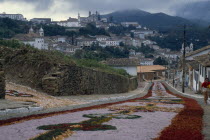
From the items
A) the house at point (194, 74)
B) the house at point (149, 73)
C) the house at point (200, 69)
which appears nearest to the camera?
the house at point (200, 69)

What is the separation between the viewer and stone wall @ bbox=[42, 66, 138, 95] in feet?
81.3

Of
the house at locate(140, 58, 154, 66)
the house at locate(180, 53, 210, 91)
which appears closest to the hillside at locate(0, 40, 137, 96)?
the house at locate(180, 53, 210, 91)

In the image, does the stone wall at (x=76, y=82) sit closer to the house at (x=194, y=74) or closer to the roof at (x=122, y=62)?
the house at (x=194, y=74)

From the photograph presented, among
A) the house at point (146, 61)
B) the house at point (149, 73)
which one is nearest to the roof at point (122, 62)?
the house at point (149, 73)

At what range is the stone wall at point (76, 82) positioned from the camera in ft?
81.3

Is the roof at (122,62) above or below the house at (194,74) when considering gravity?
above

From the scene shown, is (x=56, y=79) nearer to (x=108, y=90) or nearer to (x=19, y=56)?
(x=19, y=56)

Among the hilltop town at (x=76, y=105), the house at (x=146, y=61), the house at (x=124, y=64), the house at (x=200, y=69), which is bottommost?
the hilltop town at (x=76, y=105)

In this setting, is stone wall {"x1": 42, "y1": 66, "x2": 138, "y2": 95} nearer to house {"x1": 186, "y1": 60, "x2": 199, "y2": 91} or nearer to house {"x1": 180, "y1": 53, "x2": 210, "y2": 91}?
house {"x1": 180, "y1": 53, "x2": 210, "y2": 91}

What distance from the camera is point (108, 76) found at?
3628cm

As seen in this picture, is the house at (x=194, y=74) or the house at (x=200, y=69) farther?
the house at (x=194, y=74)

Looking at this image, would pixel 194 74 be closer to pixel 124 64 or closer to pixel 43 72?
pixel 124 64

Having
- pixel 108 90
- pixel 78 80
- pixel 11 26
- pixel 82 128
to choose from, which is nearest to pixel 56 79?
pixel 78 80

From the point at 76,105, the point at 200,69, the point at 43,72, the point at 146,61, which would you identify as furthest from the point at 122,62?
Result: the point at 146,61
